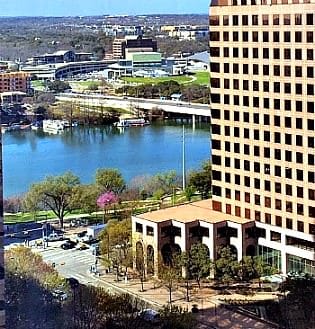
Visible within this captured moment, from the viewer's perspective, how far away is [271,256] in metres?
3.39

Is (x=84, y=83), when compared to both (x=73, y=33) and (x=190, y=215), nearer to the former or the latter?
(x=73, y=33)

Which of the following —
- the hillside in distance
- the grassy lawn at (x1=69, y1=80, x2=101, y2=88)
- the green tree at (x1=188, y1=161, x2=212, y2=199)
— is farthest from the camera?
the green tree at (x1=188, y1=161, x2=212, y2=199)

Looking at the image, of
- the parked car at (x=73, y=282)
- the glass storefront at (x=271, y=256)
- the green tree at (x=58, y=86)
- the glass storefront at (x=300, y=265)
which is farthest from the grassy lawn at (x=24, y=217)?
the glass storefront at (x=300, y=265)

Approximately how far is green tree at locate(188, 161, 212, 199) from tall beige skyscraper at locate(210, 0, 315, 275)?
6 centimetres

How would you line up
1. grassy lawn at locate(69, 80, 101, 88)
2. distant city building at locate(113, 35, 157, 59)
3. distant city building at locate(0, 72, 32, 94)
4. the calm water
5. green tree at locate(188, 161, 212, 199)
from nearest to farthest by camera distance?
distant city building at locate(0, 72, 32, 94), the calm water, grassy lawn at locate(69, 80, 101, 88), distant city building at locate(113, 35, 157, 59), green tree at locate(188, 161, 212, 199)

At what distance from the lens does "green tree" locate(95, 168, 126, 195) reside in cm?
340

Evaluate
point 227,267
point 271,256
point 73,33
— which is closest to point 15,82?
point 73,33

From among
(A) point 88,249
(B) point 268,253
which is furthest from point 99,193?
(B) point 268,253

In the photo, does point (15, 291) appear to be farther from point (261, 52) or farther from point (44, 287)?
point (261, 52)

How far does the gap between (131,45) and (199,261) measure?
908mm

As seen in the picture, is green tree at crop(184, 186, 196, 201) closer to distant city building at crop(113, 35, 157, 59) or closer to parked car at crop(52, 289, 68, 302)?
distant city building at crop(113, 35, 157, 59)

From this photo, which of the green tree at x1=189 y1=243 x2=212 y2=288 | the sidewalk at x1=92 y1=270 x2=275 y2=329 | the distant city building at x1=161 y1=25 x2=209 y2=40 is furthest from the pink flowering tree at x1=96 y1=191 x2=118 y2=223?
the distant city building at x1=161 y1=25 x2=209 y2=40

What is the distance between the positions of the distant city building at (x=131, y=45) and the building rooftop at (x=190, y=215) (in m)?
0.65

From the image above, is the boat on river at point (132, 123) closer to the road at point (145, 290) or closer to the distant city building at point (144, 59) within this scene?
the distant city building at point (144, 59)
